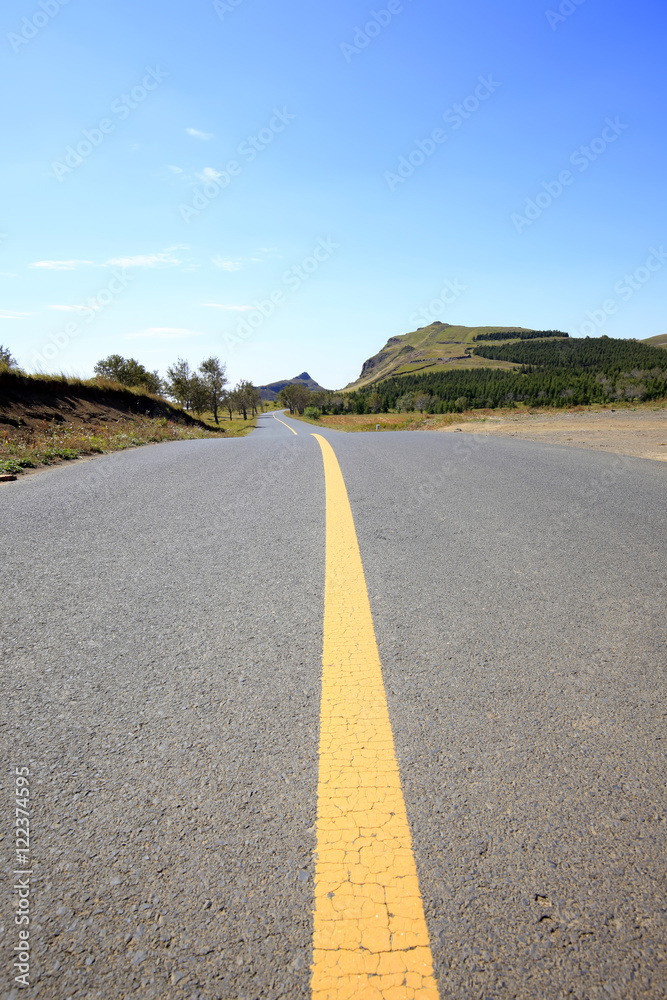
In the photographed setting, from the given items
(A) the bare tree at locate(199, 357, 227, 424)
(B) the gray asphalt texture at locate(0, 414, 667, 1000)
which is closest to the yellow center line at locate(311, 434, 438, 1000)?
(B) the gray asphalt texture at locate(0, 414, 667, 1000)

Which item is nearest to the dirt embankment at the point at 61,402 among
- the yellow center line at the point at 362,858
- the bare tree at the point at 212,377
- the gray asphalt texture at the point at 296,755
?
the gray asphalt texture at the point at 296,755

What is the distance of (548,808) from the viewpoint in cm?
122

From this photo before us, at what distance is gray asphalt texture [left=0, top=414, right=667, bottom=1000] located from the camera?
0.93 m

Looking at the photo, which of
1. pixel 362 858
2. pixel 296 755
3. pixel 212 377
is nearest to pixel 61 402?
pixel 296 755

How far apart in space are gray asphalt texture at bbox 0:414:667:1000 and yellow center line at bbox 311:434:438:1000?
0.11 ft

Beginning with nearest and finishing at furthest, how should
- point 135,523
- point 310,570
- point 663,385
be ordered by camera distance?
point 310,570 < point 135,523 < point 663,385

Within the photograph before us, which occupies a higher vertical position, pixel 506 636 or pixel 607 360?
pixel 607 360

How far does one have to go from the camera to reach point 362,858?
110cm

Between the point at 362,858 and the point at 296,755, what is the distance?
0.36m

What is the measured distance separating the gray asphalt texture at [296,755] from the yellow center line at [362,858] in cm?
3

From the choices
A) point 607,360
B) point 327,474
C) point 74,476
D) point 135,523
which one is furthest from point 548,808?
point 607,360

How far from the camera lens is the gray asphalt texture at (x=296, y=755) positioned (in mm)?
930

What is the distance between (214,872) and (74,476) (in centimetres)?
613

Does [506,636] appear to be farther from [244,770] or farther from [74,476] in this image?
[74,476]
